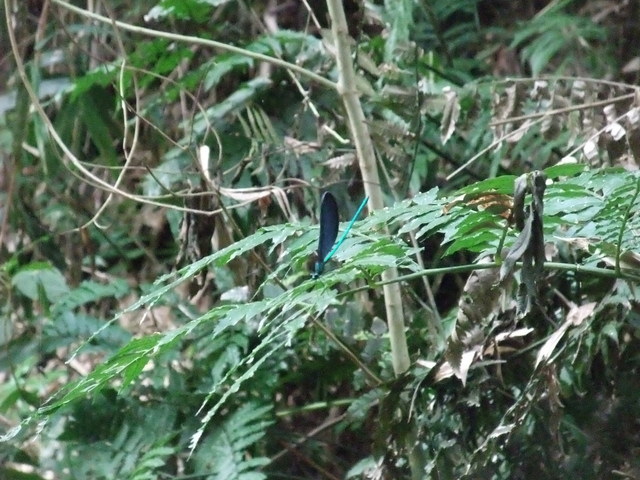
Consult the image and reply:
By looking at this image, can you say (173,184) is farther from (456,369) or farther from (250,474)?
(456,369)

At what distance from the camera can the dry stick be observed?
124 cm

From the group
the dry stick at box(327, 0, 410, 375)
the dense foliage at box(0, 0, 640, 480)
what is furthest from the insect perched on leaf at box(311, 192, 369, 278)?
the dry stick at box(327, 0, 410, 375)

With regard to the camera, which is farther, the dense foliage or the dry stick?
the dry stick

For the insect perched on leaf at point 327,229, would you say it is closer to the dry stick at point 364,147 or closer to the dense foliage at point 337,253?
the dense foliage at point 337,253

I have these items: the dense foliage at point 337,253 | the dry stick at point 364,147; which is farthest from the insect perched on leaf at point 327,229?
the dry stick at point 364,147

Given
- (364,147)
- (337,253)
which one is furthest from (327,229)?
(364,147)

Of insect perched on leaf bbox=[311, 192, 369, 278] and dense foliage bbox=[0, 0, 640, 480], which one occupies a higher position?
insect perched on leaf bbox=[311, 192, 369, 278]

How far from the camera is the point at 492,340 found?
120 centimetres

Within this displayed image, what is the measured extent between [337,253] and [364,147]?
13.8 inches

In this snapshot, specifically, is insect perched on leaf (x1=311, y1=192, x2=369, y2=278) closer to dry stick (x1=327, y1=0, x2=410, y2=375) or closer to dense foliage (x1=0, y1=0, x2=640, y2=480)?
dense foliage (x1=0, y1=0, x2=640, y2=480)

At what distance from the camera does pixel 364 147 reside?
1.27 meters

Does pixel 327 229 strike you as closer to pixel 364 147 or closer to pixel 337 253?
pixel 337 253

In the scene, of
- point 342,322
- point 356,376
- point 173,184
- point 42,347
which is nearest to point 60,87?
point 173,184

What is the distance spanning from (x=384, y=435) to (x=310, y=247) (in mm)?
357
